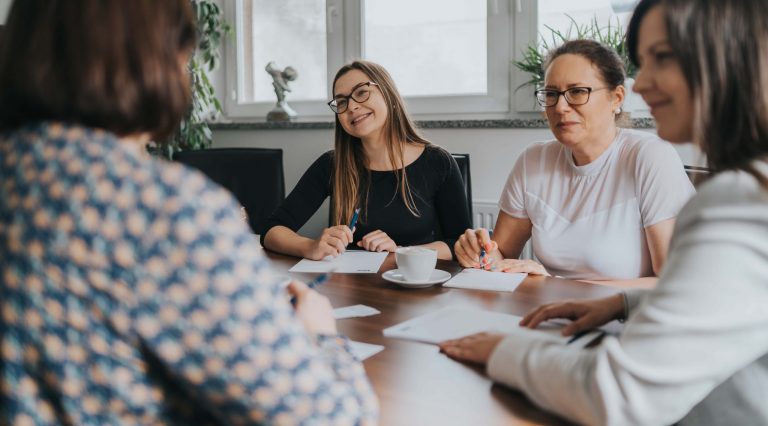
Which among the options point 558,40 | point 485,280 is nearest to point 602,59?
point 485,280

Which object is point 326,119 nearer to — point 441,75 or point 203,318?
point 441,75

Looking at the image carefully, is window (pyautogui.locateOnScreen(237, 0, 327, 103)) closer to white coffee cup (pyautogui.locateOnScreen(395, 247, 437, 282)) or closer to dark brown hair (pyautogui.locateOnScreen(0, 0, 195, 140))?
white coffee cup (pyautogui.locateOnScreen(395, 247, 437, 282))

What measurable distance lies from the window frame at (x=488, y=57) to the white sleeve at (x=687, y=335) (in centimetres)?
222

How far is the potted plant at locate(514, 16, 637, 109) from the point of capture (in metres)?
2.45

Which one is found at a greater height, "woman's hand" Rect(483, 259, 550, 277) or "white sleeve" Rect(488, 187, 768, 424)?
"white sleeve" Rect(488, 187, 768, 424)

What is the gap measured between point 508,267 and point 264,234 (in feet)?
2.49

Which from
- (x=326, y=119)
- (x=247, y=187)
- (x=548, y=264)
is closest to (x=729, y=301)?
(x=548, y=264)

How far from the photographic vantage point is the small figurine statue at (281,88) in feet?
10.5

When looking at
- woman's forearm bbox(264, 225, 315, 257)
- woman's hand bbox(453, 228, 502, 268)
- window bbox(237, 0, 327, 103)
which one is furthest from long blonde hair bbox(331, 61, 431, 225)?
window bbox(237, 0, 327, 103)

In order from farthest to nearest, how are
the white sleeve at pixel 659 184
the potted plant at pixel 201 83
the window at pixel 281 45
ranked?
the window at pixel 281 45 < the potted plant at pixel 201 83 < the white sleeve at pixel 659 184

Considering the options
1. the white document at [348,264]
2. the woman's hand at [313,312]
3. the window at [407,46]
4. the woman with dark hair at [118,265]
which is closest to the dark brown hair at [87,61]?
the woman with dark hair at [118,265]

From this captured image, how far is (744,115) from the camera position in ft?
2.25

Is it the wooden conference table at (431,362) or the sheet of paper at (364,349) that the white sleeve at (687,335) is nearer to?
the wooden conference table at (431,362)

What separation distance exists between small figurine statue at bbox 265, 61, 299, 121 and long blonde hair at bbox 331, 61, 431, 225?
3.57ft
